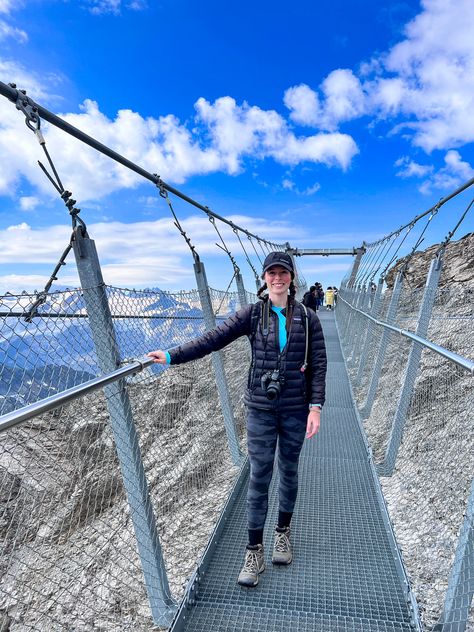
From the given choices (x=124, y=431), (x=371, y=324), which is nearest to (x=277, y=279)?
(x=124, y=431)

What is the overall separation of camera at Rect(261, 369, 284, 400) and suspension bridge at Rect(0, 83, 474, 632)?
0.56m

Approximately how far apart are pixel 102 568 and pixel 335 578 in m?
2.17

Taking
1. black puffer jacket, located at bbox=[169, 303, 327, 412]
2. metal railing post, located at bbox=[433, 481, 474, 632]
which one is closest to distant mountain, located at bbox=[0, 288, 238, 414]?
black puffer jacket, located at bbox=[169, 303, 327, 412]

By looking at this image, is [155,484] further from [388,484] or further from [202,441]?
[388,484]

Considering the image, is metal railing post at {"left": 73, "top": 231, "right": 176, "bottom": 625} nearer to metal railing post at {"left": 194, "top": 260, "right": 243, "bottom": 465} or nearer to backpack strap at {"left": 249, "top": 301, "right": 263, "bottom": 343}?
backpack strap at {"left": 249, "top": 301, "right": 263, "bottom": 343}

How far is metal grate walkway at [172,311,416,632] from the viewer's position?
6.01ft

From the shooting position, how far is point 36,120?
4.44 ft

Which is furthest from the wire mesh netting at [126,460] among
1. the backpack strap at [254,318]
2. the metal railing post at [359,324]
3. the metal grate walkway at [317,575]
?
the metal railing post at [359,324]

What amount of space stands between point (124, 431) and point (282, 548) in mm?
1129

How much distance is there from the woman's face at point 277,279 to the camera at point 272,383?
382mm

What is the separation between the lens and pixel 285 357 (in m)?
1.96

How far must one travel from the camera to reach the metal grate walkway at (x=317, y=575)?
1832 millimetres

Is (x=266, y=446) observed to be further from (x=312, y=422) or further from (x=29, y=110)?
(x=29, y=110)

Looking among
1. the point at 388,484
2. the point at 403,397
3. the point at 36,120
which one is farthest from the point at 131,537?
the point at 36,120
